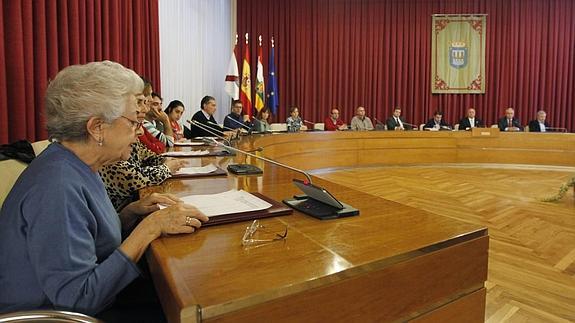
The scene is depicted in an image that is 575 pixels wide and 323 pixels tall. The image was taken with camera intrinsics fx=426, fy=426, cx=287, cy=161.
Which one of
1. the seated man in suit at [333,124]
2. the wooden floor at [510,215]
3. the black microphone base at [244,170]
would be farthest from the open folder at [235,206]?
the seated man in suit at [333,124]

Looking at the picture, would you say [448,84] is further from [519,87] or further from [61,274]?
[61,274]

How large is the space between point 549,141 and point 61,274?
302 inches

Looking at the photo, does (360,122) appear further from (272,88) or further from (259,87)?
(259,87)

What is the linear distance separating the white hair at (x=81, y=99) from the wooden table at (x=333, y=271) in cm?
31

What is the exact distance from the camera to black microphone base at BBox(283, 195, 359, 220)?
1140 millimetres

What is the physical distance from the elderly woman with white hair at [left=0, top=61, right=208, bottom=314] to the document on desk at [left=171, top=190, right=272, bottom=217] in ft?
0.42

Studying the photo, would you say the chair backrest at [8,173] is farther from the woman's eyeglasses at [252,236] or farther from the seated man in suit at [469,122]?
the seated man in suit at [469,122]

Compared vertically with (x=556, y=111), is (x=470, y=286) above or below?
below

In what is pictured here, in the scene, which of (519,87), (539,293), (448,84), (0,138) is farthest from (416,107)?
(0,138)

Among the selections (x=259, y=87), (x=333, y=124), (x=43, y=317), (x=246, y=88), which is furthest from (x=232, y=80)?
(x=43, y=317)

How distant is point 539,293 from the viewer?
212cm

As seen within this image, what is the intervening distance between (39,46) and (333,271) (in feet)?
7.64

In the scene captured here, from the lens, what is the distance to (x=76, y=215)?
2.74 ft

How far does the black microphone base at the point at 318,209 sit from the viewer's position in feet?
3.74
